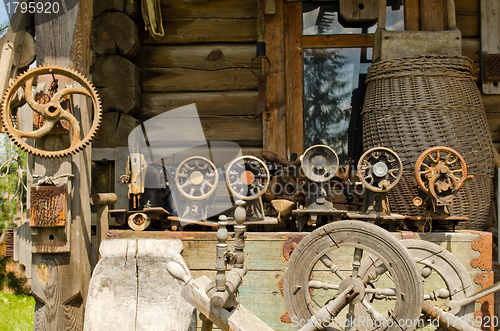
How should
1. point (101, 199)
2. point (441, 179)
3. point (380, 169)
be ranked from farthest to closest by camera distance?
1. point (101, 199)
2. point (380, 169)
3. point (441, 179)

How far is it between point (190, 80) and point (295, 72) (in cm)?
102

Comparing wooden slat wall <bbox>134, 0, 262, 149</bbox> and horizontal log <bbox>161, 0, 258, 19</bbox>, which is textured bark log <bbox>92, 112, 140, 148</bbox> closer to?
wooden slat wall <bbox>134, 0, 262, 149</bbox>

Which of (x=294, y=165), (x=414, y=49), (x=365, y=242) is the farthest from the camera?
(x=414, y=49)

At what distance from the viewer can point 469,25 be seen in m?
3.74

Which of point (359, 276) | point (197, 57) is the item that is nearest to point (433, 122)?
point (359, 276)

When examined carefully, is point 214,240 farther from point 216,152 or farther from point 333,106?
point 333,106

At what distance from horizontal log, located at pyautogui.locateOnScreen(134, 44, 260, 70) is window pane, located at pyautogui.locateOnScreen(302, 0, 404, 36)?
59cm

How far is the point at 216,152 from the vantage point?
3.85 metres

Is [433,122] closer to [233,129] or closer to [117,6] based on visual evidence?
[233,129]

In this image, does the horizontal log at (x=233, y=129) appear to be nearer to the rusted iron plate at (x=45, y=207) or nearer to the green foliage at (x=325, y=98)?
the green foliage at (x=325, y=98)

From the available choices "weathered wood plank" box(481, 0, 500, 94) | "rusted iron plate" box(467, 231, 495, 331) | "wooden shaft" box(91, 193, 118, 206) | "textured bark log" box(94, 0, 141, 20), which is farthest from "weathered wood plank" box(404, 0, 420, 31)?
"wooden shaft" box(91, 193, 118, 206)

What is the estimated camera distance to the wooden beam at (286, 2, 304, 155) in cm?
378

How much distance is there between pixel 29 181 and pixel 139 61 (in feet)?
5.54

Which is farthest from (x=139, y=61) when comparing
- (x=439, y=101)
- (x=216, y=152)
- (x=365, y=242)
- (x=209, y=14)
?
(x=365, y=242)
